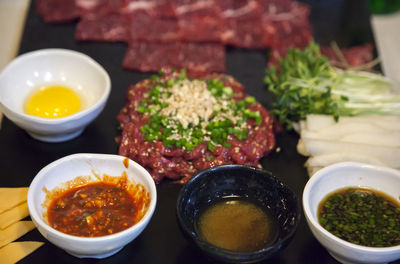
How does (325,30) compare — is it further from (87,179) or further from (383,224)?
(87,179)

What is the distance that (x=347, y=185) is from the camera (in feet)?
14.4

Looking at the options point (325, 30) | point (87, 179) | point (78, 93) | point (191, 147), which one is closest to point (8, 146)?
point (78, 93)

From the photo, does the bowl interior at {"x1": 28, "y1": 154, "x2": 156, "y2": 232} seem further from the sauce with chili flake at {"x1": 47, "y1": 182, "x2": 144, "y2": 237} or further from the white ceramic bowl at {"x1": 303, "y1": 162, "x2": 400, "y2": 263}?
the white ceramic bowl at {"x1": 303, "y1": 162, "x2": 400, "y2": 263}

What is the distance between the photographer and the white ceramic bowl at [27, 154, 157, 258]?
3531 millimetres

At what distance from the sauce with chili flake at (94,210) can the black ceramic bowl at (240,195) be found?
1.38 feet

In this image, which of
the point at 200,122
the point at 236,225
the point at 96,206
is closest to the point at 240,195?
the point at 236,225

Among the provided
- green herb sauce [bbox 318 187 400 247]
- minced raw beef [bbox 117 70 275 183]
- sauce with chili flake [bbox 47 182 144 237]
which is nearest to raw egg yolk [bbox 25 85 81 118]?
minced raw beef [bbox 117 70 275 183]

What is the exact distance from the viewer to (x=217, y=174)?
4.26 m

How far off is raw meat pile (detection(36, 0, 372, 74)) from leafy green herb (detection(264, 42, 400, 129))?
0.60 metres

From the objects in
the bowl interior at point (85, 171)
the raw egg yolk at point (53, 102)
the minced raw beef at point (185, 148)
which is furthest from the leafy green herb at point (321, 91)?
the raw egg yolk at point (53, 102)

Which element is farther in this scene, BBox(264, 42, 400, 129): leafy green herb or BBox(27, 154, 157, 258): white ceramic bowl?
BBox(264, 42, 400, 129): leafy green herb

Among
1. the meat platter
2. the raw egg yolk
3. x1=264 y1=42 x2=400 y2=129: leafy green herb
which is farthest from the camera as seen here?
x1=264 y1=42 x2=400 y2=129: leafy green herb

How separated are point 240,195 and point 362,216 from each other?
1.04 m

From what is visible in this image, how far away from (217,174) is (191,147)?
1.56 ft
